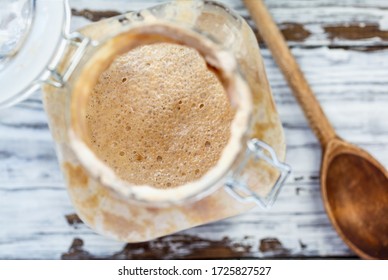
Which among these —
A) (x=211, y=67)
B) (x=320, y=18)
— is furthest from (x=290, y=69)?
(x=211, y=67)

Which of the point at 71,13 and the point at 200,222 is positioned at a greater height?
the point at 71,13

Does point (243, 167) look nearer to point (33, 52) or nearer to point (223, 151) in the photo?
point (223, 151)

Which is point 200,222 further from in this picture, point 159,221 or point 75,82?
point 75,82

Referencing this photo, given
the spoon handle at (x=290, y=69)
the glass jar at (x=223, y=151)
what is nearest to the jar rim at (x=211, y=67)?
the glass jar at (x=223, y=151)

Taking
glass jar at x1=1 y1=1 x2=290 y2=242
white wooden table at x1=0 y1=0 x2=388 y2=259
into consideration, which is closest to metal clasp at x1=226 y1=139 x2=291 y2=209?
glass jar at x1=1 y1=1 x2=290 y2=242

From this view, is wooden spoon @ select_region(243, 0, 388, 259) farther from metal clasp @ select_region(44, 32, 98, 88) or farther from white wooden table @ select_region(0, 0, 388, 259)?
metal clasp @ select_region(44, 32, 98, 88)

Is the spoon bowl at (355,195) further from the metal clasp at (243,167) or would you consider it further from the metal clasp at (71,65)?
the metal clasp at (71,65)

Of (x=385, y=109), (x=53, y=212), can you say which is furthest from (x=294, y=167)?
(x=53, y=212)
